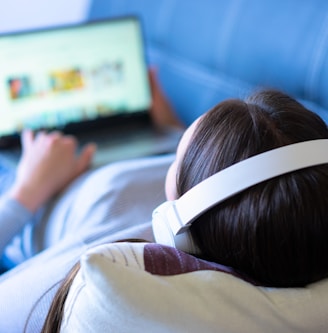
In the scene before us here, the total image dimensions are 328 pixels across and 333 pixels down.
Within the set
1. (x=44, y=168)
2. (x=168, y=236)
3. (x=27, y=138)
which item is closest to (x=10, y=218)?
(x=44, y=168)

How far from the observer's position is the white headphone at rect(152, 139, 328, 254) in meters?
0.55

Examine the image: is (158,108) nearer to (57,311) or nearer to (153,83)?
(153,83)

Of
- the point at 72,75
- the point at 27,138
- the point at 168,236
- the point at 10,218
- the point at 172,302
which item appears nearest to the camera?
the point at 172,302

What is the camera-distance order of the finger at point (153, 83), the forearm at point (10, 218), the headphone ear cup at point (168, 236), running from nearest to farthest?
1. the headphone ear cup at point (168, 236)
2. the forearm at point (10, 218)
3. the finger at point (153, 83)

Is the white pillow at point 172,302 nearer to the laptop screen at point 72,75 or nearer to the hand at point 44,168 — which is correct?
the hand at point 44,168

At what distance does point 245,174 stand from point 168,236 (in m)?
0.12

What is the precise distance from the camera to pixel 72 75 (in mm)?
1303

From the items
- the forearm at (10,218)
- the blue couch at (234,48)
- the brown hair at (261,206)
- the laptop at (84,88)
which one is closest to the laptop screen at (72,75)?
the laptop at (84,88)

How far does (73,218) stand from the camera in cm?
92

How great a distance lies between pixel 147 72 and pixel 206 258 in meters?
0.81

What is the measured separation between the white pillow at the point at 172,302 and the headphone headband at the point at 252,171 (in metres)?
0.07

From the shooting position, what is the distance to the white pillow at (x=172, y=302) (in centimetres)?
49

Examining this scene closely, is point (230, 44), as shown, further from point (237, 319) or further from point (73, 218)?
point (237, 319)

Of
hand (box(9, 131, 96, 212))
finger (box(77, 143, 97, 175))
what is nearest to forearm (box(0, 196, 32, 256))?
hand (box(9, 131, 96, 212))
